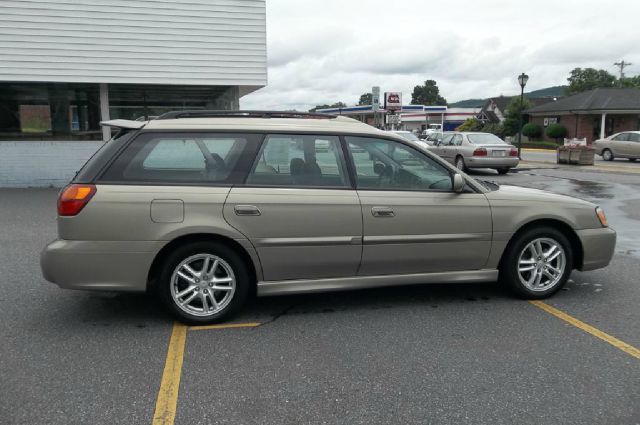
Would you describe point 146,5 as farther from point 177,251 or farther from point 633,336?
point 633,336

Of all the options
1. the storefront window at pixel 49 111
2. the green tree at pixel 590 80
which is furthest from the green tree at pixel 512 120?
the storefront window at pixel 49 111

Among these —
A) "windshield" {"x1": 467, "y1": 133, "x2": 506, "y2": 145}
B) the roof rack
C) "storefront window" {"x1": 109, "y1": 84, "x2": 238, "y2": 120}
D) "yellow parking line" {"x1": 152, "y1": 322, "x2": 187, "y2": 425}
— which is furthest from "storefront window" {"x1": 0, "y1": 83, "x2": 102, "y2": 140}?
"windshield" {"x1": 467, "y1": 133, "x2": 506, "y2": 145}

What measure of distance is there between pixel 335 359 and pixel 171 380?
109 cm

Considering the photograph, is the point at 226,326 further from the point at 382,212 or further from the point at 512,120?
the point at 512,120

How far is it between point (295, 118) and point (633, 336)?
3.25 meters

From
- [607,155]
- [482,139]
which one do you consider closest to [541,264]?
[482,139]

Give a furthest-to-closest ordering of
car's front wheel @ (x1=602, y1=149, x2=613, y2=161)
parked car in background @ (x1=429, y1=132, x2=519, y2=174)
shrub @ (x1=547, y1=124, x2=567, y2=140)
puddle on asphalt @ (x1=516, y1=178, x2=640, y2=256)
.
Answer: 1. shrub @ (x1=547, y1=124, x2=567, y2=140)
2. car's front wheel @ (x1=602, y1=149, x2=613, y2=161)
3. parked car in background @ (x1=429, y1=132, x2=519, y2=174)
4. puddle on asphalt @ (x1=516, y1=178, x2=640, y2=256)

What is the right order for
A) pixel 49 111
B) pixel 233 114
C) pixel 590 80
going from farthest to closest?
pixel 590 80, pixel 49 111, pixel 233 114

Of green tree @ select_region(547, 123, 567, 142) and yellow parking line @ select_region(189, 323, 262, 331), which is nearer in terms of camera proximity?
yellow parking line @ select_region(189, 323, 262, 331)

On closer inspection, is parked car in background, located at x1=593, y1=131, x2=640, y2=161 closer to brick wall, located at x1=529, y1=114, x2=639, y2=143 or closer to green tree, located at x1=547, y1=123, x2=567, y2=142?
brick wall, located at x1=529, y1=114, x2=639, y2=143

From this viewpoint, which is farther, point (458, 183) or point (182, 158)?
point (458, 183)

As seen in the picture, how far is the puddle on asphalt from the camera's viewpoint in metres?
7.60

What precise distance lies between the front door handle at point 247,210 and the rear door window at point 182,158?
10.1 inches

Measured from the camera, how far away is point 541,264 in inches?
192
